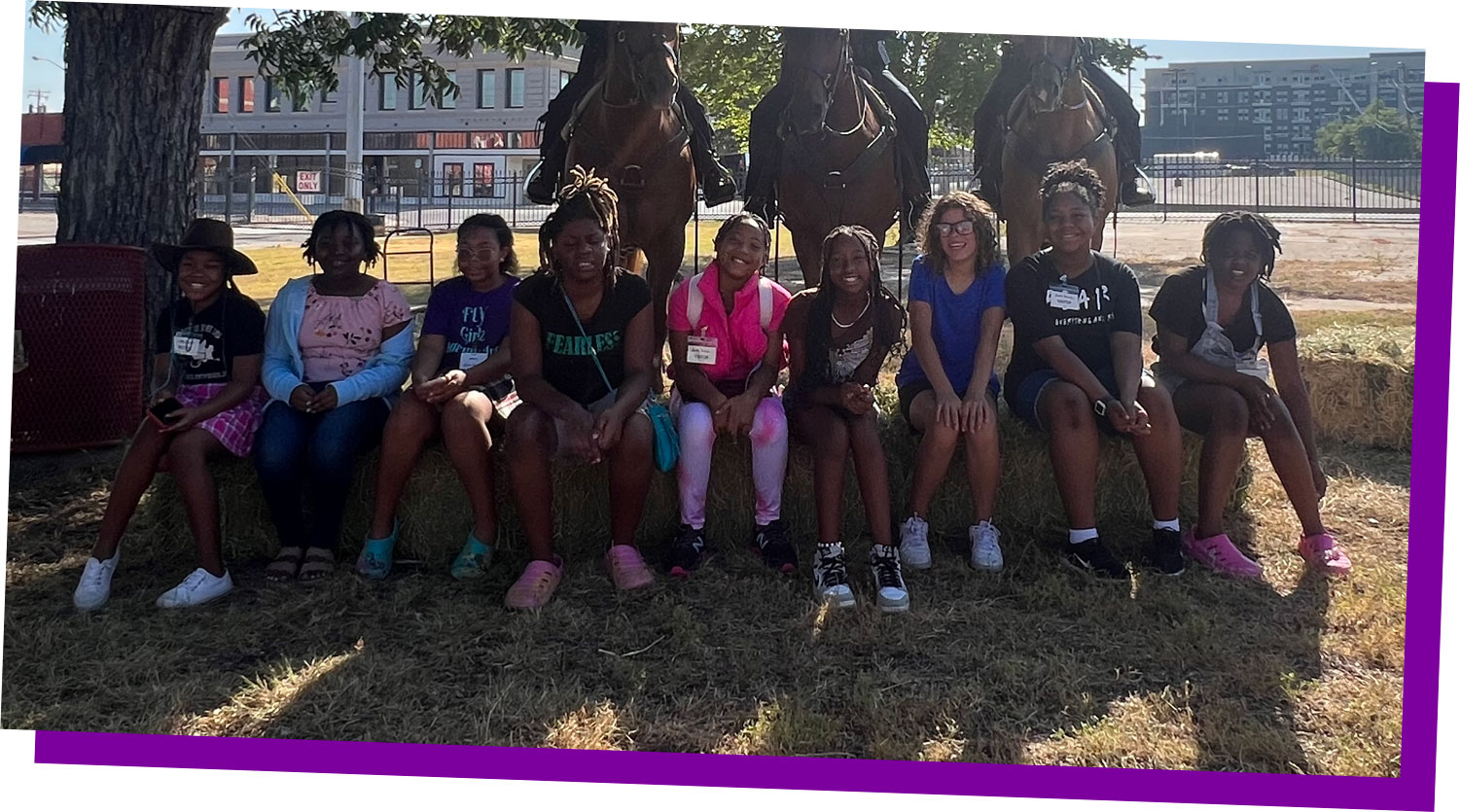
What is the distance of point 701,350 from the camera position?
4.04 meters

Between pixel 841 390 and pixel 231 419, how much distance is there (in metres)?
2.24

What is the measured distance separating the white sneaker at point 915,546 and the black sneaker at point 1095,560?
0.52 m

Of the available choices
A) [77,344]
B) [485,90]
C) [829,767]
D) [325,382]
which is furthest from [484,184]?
[829,767]

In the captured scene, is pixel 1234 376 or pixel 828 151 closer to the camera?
pixel 1234 376

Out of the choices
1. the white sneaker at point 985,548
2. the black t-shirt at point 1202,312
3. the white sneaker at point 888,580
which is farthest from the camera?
the black t-shirt at point 1202,312

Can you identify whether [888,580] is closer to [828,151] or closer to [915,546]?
[915,546]

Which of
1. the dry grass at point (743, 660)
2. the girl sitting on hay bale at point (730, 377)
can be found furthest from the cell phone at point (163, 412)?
Result: the girl sitting on hay bale at point (730, 377)

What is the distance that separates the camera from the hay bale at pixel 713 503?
4215 millimetres

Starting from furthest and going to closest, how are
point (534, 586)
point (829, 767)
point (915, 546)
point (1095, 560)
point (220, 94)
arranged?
point (220, 94)
point (915, 546)
point (1095, 560)
point (534, 586)
point (829, 767)

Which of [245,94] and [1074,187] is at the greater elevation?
[245,94]

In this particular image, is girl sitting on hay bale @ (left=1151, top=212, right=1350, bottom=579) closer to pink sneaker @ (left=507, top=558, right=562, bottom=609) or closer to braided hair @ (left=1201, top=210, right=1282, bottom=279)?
braided hair @ (left=1201, top=210, right=1282, bottom=279)

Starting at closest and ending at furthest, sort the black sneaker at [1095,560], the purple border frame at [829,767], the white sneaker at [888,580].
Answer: the purple border frame at [829,767] < the white sneaker at [888,580] < the black sneaker at [1095,560]

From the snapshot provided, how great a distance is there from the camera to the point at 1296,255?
594 inches

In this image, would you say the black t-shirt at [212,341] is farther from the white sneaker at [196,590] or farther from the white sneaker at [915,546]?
the white sneaker at [915,546]
